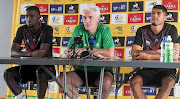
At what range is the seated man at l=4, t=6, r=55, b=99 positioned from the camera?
9.04 feet

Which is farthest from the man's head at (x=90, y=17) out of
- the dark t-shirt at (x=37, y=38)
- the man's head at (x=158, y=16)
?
the man's head at (x=158, y=16)

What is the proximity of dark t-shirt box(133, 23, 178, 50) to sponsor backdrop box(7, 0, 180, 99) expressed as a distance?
1.04m

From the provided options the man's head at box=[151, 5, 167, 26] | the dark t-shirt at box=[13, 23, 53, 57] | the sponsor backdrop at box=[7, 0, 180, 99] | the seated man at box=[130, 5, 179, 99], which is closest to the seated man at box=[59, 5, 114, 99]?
the seated man at box=[130, 5, 179, 99]

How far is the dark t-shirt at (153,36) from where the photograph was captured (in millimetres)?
2941

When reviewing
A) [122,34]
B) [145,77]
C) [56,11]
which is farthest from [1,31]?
[145,77]

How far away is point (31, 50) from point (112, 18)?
5.36 feet

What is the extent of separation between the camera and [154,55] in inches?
101

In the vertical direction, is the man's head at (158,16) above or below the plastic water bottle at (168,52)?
above

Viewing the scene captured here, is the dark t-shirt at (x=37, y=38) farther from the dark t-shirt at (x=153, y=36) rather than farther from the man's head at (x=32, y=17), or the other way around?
the dark t-shirt at (x=153, y=36)

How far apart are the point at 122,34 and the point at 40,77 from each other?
1908 millimetres

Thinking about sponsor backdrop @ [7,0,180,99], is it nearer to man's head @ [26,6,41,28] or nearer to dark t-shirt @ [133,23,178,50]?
dark t-shirt @ [133,23,178,50]

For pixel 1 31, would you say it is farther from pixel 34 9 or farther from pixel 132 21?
pixel 132 21

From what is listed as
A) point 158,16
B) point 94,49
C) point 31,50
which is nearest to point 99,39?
point 94,49

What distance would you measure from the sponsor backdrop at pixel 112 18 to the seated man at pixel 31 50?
39.0 inches
